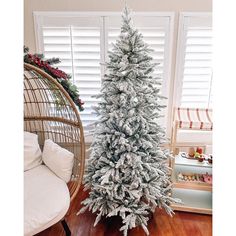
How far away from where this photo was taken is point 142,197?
198 centimetres

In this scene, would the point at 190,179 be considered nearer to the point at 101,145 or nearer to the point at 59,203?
the point at 101,145

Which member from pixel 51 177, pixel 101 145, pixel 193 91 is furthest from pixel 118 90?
pixel 193 91

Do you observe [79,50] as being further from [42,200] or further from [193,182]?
[193,182]

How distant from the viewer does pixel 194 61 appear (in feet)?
8.08

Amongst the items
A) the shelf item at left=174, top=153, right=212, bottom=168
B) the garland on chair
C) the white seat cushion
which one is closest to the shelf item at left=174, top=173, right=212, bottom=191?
the shelf item at left=174, top=153, right=212, bottom=168

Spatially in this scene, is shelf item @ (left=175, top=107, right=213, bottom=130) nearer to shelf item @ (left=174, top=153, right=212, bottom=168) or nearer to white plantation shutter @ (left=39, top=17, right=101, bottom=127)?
shelf item @ (left=174, top=153, right=212, bottom=168)

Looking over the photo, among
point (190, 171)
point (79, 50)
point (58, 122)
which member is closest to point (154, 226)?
point (190, 171)

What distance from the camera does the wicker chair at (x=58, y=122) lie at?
189 cm

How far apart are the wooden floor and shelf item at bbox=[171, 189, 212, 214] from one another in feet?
0.19

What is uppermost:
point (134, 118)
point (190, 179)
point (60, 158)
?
point (134, 118)

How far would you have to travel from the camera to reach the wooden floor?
6.56ft

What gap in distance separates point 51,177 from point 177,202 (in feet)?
3.67
